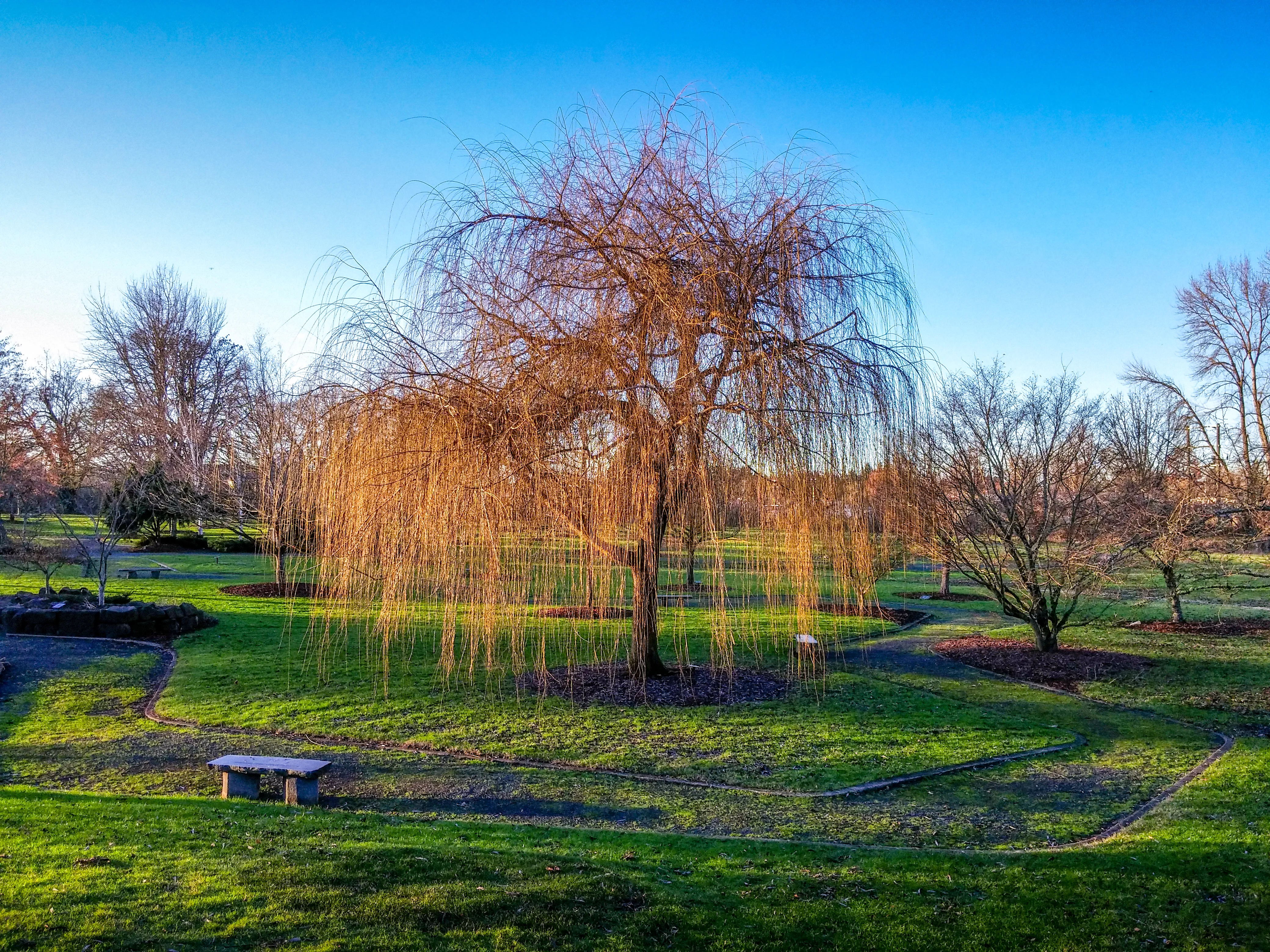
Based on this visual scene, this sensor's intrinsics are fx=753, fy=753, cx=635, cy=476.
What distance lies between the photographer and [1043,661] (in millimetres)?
13141

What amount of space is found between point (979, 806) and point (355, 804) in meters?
5.39

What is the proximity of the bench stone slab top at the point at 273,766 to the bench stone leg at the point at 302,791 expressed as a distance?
0.04 meters

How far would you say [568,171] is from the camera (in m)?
7.34

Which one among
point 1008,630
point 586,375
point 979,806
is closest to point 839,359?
point 586,375

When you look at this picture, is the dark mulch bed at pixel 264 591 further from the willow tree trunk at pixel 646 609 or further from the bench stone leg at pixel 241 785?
the bench stone leg at pixel 241 785

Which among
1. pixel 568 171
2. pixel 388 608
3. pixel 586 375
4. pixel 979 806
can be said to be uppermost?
pixel 568 171

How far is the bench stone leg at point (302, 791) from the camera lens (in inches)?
248

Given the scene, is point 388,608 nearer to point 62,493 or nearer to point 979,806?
point 979,806

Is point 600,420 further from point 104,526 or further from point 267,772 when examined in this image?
point 104,526

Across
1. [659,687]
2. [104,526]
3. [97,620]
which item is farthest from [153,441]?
[659,687]

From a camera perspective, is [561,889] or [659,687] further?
[659,687]

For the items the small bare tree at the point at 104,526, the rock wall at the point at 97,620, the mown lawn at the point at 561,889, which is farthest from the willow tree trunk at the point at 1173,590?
the small bare tree at the point at 104,526

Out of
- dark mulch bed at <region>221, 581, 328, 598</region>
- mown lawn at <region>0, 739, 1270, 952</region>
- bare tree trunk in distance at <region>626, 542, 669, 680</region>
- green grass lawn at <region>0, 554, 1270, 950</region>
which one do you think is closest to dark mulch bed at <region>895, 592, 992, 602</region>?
green grass lawn at <region>0, 554, 1270, 950</region>

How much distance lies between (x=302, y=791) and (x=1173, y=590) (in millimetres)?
15131
